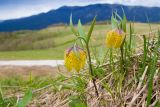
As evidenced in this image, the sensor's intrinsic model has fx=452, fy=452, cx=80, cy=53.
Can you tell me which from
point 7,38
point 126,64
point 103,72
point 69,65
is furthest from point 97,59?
point 7,38

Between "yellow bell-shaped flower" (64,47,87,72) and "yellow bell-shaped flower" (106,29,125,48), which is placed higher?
"yellow bell-shaped flower" (106,29,125,48)

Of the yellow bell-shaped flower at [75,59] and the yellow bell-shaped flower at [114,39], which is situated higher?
the yellow bell-shaped flower at [114,39]

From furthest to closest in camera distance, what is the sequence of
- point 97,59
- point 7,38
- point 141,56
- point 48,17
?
1. point 48,17
2. point 7,38
3. point 97,59
4. point 141,56

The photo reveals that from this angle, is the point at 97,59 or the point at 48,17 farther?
the point at 48,17

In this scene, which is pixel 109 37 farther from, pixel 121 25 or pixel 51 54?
pixel 51 54
